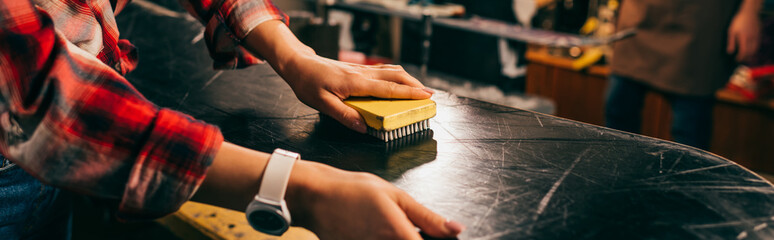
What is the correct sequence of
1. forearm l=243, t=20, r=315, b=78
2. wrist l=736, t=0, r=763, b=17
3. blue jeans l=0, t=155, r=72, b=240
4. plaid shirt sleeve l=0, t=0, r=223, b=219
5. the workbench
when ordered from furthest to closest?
1. the workbench
2. wrist l=736, t=0, r=763, b=17
3. forearm l=243, t=20, r=315, b=78
4. blue jeans l=0, t=155, r=72, b=240
5. plaid shirt sleeve l=0, t=0, r=223, b=219

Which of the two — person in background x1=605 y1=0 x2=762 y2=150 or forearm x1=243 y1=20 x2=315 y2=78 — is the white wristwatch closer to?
forearm x1=243 y1=20 x2=315 y2=78

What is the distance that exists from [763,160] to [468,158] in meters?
2.28

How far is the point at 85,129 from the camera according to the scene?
493 millimetres

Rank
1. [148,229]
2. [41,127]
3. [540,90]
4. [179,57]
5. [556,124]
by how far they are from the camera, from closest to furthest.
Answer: [41,127] < [556,124] < [179,57] < [148,229] < [540,90]

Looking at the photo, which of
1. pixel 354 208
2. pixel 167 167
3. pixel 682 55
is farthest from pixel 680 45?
pixel 167 167

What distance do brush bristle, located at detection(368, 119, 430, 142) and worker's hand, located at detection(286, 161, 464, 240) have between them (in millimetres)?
186

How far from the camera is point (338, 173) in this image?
53 cm

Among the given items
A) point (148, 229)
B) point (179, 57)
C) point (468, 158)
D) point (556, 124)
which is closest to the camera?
point (468, 158)

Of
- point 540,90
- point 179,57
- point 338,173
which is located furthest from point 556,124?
point 540,90

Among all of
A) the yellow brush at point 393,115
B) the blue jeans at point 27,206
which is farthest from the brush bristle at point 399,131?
the blue jeans at point 27,206

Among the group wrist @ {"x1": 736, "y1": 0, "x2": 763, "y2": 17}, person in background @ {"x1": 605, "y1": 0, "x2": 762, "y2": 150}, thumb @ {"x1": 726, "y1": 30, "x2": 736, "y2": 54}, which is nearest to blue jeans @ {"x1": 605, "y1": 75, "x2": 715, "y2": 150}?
person in background @ {"x1": 605, "y1": 0, "x2": 762, "y2": 150}

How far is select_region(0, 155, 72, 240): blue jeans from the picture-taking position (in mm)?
646

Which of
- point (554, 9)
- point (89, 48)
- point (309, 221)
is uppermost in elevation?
point (89, 48)

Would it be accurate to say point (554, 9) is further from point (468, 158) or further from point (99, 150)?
point (99, 150)
